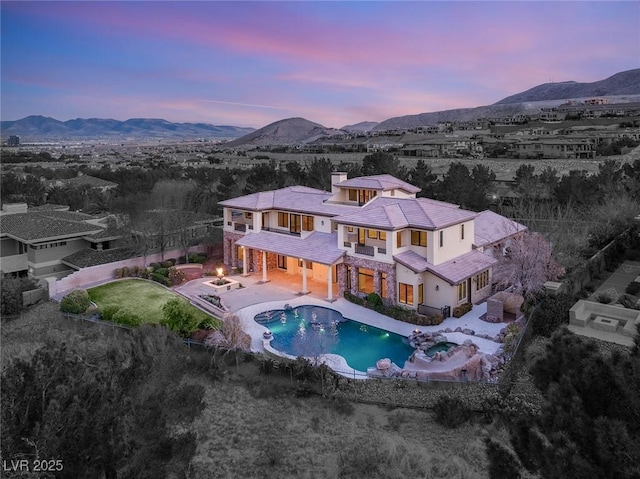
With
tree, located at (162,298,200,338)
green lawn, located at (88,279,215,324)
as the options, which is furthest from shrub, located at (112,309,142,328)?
tree, located at (162,298,200,338)

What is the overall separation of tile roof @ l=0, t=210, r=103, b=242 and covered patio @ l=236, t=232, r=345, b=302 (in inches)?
412

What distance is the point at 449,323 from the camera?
2062 cm

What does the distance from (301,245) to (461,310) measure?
929cm

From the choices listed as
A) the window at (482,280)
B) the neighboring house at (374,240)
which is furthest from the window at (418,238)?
the window at (482,280)

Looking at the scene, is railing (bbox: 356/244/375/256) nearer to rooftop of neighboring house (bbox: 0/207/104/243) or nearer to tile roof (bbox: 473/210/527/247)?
tile roof (bbox: 473/210/527/247)

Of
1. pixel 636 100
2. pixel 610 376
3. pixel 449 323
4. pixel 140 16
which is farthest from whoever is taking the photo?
pixel 636 100

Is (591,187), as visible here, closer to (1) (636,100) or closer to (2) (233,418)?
(2) (233,418)

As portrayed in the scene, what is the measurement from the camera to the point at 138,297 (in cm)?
2495

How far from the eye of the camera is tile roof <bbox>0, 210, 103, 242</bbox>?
1128 inches

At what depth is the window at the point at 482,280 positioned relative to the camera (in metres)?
23.3

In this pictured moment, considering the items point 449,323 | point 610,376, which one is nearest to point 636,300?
point 449,323

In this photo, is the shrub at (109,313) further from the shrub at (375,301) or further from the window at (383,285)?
the window at (383,285)

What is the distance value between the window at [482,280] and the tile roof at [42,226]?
2315cm

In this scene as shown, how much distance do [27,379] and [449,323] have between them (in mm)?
16369
